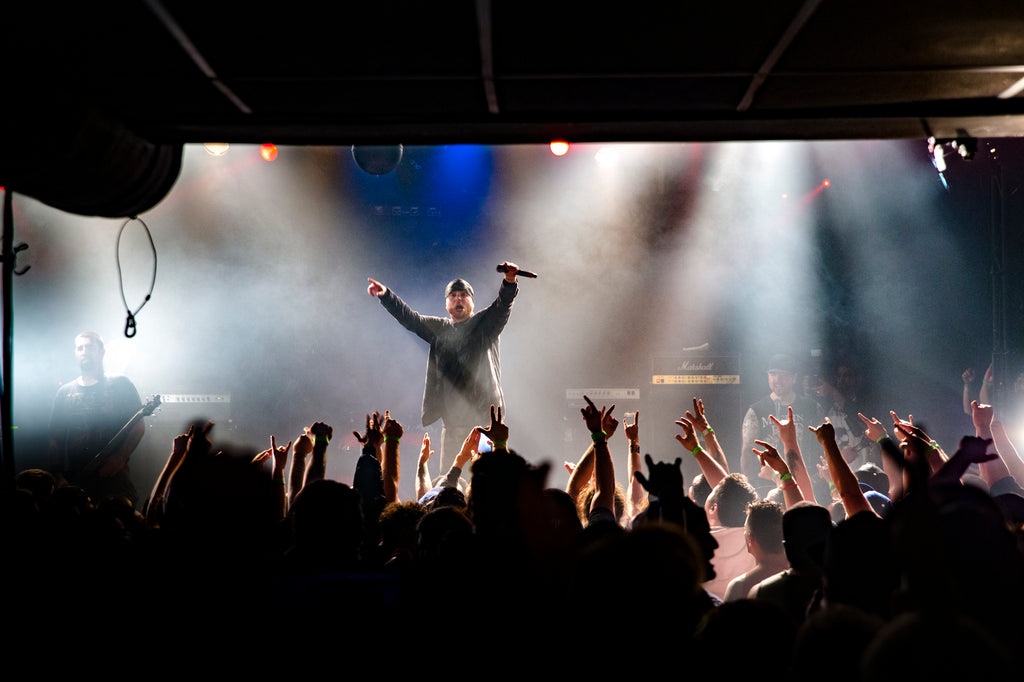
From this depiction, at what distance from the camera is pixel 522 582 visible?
4.34 feet

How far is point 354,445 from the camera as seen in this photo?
7.51 m

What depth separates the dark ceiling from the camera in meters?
1.81

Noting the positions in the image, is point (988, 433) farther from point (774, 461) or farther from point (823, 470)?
point (823, 470)

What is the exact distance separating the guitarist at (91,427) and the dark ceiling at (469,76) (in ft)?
10.8

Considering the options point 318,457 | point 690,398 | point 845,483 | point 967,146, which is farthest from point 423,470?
point 690,398

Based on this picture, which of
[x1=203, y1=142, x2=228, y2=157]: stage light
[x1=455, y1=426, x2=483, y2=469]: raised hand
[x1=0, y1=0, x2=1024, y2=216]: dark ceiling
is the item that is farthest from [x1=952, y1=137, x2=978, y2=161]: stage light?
[x1=203, y1=142, x2=228, y2=157]: stage light

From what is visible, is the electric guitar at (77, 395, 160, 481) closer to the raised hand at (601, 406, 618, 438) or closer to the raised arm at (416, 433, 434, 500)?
the raised arm at (416, 433, 434, 500)

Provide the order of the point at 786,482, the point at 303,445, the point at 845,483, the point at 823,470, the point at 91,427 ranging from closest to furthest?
the point at 845,483 < the point at 786,482 < the point at 303,445 < the point at 91,427 < the point at 823,470

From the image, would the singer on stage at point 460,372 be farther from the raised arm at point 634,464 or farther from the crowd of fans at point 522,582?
the crowd of fans at point 522,582

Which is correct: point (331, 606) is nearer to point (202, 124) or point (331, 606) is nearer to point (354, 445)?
point (202, 124)

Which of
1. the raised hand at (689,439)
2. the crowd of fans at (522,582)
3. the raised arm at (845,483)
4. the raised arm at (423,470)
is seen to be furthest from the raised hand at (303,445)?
the raised arm at (845,483)

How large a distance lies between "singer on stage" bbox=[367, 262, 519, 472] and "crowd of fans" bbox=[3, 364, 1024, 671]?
10.3ft

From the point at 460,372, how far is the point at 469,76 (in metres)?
3.52

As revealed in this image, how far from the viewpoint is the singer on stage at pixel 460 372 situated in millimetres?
5406
